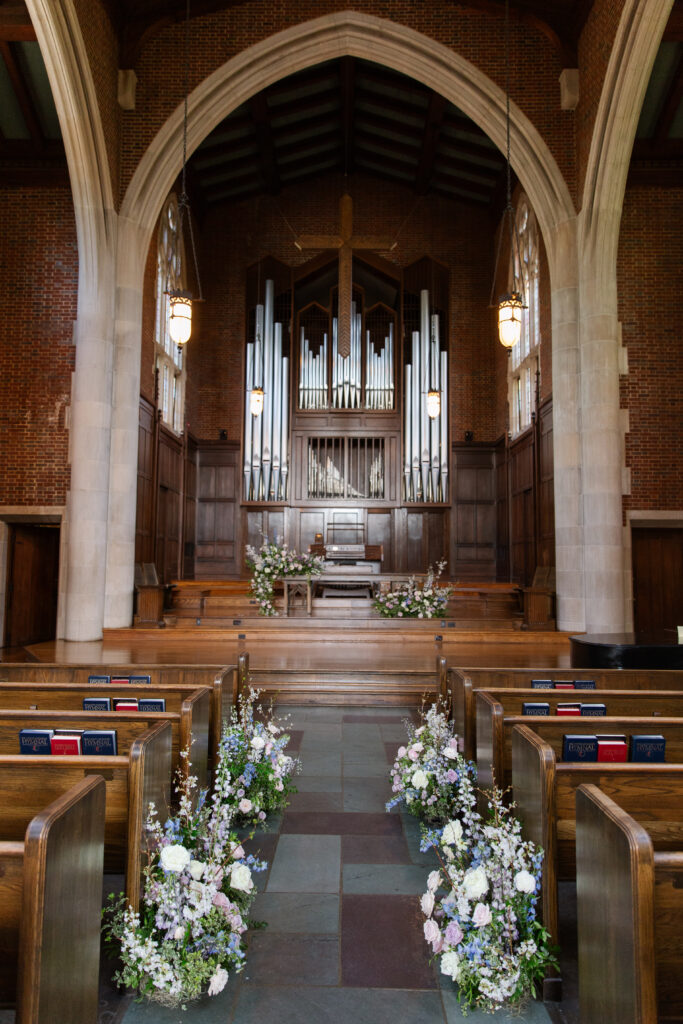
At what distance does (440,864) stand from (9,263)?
936 centimetres

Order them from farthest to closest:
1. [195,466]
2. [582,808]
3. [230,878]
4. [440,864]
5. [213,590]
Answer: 1. [195,466]
2. [213,590]
3. [440,864]
4. [230,878]
5. [582,808]

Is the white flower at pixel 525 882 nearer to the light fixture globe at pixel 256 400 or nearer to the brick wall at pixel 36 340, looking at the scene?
the brick wall at pixel 36 340

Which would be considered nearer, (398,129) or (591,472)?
(591,472)

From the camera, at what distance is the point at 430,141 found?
1211 cm

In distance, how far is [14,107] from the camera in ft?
29.9

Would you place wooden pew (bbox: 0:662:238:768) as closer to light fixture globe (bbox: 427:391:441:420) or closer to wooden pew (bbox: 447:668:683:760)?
wooden pew (bbox: 447:668:683:760)

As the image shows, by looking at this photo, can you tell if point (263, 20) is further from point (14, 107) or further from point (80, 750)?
point (80, 750)

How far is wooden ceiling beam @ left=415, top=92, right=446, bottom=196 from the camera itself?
11.0 m

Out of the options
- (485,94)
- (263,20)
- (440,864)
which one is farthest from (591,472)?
(263,20)

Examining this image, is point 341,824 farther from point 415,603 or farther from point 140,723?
point 415,603

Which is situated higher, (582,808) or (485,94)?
(485,94)

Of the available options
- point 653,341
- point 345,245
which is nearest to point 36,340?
point 345,245

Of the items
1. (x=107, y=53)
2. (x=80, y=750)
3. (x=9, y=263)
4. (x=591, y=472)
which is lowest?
(x=80, y=750)

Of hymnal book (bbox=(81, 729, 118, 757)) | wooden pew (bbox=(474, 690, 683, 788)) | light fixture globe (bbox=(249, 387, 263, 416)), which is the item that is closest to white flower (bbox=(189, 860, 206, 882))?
hymnal book (bbox=(81, 729, 118, 757))
